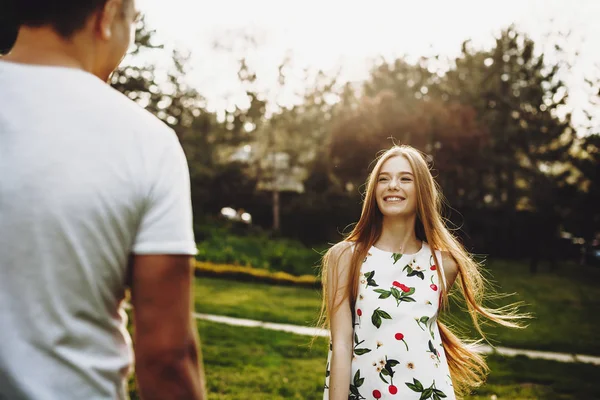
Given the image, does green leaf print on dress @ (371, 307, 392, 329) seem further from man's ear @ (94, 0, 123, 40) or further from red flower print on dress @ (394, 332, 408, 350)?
man's ear @ (94, 0, 123, 40)

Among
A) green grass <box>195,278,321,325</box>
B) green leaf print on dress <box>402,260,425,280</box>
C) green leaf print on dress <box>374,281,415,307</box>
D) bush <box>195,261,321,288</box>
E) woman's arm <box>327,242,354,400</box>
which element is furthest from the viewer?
bush <box>195,261,321,288</box>

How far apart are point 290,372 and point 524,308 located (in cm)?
803

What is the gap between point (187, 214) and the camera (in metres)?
1.22

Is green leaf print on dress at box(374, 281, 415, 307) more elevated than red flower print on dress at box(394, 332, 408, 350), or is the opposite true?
green leaf print on dress at box(374, 281, 415, 307)

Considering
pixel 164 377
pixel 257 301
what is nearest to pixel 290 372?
pixel 257 301

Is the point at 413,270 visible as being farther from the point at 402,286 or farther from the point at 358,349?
the point at 358,349

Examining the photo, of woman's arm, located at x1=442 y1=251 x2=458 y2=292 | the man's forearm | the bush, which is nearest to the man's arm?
the man's forearm

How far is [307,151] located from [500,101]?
43.2 feet

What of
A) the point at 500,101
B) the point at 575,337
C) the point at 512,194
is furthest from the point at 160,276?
the point at 500,101

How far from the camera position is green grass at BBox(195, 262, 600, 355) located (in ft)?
32.8

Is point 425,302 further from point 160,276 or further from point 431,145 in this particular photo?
point 431,145

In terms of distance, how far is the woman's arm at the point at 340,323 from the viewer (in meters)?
2.72

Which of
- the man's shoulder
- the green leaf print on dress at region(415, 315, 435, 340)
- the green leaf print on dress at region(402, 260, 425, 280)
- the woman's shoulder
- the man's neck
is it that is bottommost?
the green leaf print on dress at region(415, 315, 435, 340)

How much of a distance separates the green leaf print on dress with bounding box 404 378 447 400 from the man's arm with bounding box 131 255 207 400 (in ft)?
6.04
